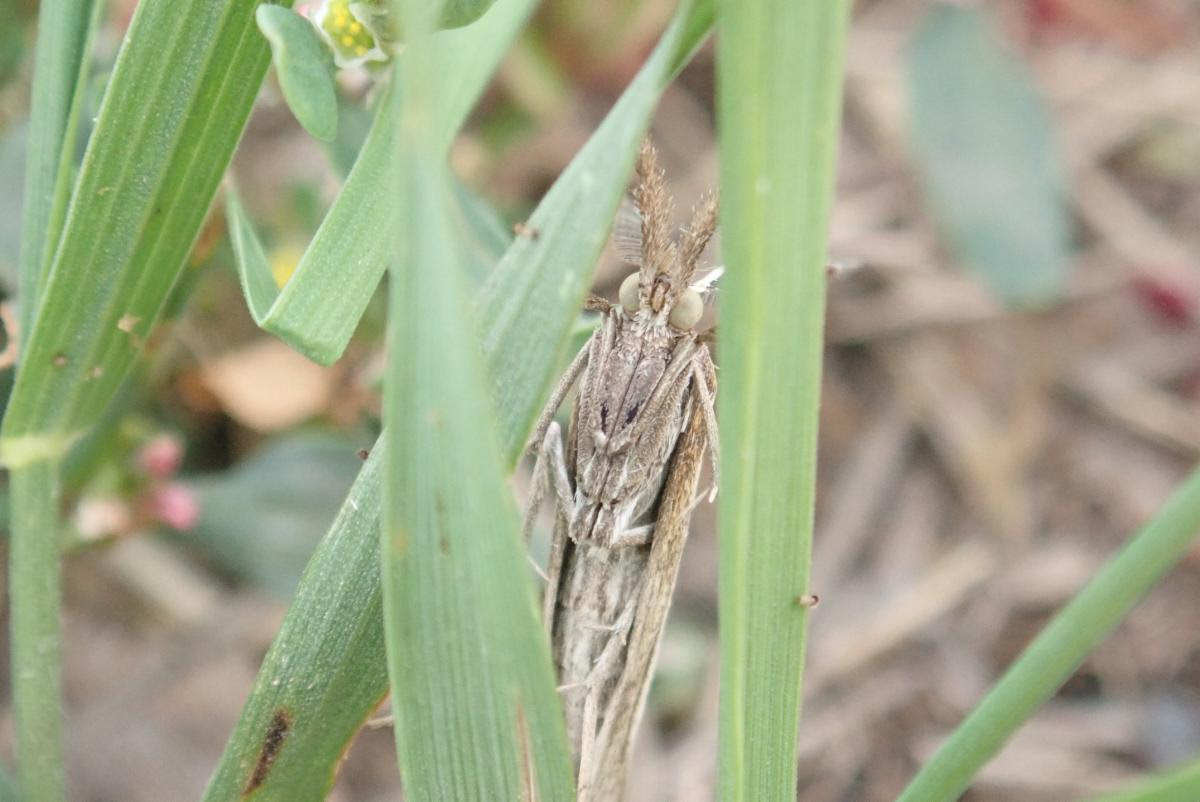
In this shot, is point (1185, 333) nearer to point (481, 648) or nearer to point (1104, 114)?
point (1104, 114)

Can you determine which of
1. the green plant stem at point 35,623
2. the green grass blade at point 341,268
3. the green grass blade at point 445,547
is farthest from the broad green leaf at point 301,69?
the green plant stem at point 35,623

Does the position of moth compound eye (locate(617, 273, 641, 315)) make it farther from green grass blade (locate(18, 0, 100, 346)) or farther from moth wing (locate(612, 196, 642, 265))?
green grass blade (locate(18, 0, 100, 346))

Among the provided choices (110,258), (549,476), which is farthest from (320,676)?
(110,258)

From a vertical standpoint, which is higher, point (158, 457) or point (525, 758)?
point (158, 457)

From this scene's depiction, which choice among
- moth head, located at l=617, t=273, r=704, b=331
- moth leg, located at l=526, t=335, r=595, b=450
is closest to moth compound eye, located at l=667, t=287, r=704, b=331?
moth head, located at l=617, t=273, r=704, b=331

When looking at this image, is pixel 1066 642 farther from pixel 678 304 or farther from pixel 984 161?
pixel 984 161
